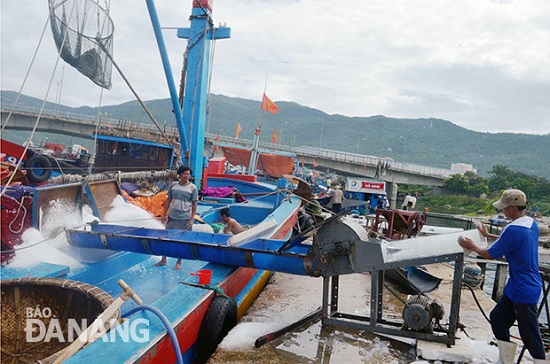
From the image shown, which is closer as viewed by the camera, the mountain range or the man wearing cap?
the man wearing cap

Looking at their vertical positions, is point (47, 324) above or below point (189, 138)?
below

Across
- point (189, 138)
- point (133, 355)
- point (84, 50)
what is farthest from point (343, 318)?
point (189, 138)

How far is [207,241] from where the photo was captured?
4766 mm

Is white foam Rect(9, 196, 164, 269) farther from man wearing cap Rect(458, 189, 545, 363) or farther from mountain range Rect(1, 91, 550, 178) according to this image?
mountain range Rect(1, 91, 550, 178)

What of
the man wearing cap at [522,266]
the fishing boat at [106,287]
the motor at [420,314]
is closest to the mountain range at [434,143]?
the fishing boat at [106,287]

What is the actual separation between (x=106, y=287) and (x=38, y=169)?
573cm

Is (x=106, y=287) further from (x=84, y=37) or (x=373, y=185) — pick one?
(x=373, y=185)

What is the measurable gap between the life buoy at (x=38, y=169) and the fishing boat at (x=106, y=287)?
3.23 m

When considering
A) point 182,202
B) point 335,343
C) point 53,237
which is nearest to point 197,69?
point 182,202

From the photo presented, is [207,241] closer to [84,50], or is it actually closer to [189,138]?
[84,50]

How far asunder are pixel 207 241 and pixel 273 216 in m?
3.28

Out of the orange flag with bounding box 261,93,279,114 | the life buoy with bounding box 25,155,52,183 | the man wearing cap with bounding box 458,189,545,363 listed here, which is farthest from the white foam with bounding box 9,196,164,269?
the orange flag with bounding box 261,93,279,114

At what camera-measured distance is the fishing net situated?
5.12m

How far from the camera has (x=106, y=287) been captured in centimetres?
506
